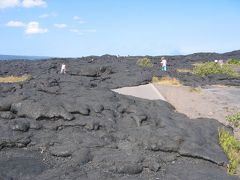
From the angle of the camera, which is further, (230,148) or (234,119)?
(234,119)

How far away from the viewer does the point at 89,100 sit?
17.5 metres

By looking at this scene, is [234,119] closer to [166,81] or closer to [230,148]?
[230,148]

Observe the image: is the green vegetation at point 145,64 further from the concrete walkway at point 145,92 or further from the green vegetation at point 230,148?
the green vegetation at point 230,148

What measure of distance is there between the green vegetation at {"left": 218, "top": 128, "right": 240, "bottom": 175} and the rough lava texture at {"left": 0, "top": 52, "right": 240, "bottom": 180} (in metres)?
0.24

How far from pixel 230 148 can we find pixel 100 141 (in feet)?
15.0

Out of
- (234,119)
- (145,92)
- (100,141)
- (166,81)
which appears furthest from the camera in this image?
(166,81)

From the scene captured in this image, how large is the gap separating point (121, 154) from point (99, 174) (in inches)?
61.9

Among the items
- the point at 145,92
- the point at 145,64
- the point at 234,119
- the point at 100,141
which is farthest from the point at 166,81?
the point at 100,141

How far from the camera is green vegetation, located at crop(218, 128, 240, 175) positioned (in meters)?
13.8

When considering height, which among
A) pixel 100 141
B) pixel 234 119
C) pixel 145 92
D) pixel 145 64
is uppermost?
pixel 145 64

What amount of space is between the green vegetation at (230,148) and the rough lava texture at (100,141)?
0.78ft

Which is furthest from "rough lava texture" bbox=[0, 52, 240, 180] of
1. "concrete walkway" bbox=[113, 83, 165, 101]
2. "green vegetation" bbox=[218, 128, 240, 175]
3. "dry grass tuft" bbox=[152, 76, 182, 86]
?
"dry grass tuft" bbox=[152, 76, 182, 86]

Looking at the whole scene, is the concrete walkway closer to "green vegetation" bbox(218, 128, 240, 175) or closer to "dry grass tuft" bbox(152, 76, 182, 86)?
"dry grass tuft" bbox(152, 76, 182, 86)

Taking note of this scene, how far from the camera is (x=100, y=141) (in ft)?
46.1
